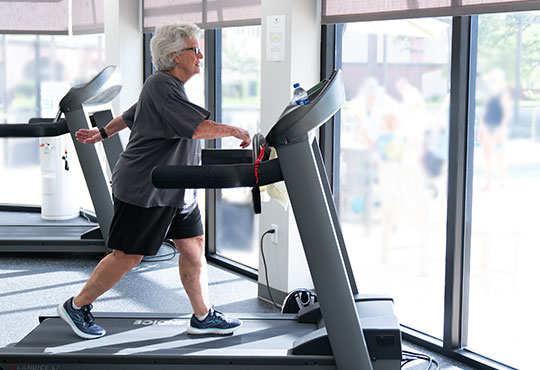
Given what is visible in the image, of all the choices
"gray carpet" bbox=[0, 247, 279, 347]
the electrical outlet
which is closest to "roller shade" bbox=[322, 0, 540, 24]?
the electrical outlet

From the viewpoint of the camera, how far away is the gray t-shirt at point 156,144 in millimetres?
2826

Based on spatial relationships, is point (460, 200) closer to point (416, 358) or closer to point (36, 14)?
point (416, 358)

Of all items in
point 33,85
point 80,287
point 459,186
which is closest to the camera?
point 459,186

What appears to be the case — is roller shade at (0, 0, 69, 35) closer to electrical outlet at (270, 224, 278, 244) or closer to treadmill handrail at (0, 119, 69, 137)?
treadmill handrail at (0, 119, 69, 137)

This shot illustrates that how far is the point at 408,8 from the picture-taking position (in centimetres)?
329

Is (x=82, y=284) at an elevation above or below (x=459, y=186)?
below

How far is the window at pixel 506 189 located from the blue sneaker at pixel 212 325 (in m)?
1.11

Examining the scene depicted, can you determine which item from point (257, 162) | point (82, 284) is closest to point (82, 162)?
point (82, 284)

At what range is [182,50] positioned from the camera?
2959 mm

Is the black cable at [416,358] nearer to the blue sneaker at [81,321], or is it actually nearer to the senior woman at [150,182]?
the senior woman at [150,182]

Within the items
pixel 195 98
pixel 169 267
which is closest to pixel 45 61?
pixel 195 98

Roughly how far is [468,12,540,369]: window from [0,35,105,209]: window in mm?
3785

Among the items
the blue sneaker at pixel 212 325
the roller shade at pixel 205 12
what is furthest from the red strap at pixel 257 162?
the roller shade at pixel 205 12

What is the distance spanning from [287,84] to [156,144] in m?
1.17
